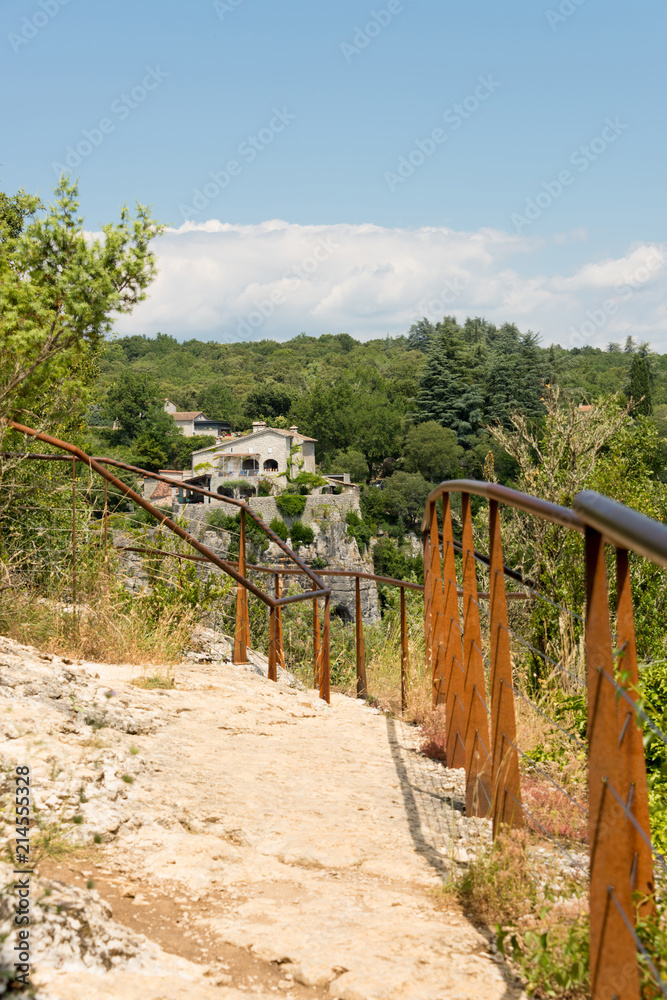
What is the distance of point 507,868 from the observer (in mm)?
2033

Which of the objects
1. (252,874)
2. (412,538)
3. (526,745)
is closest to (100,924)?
(252,874)

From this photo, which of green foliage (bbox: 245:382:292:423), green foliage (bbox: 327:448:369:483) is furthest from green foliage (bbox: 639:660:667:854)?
green foliage (bbox: 245:382:292:423)

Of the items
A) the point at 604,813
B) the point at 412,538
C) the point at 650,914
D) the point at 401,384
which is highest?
the point at 401,384

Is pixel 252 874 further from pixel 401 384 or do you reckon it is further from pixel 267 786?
pixel 401 384

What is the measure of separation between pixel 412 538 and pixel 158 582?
47.0 metres

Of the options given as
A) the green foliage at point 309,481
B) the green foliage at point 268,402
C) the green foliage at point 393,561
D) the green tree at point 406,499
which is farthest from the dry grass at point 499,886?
the green foliage at point 268,402

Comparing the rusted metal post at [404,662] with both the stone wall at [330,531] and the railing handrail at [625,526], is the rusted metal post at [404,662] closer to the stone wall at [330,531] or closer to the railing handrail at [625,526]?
the railing handrail at [625,526]

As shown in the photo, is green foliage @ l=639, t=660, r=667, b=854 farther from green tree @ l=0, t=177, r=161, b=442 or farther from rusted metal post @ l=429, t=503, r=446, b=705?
green tree @ l=0, t=177, r=161, b=442

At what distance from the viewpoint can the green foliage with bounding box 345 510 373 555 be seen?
4519 cm

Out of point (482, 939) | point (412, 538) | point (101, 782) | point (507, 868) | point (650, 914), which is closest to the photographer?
point (650, 914)

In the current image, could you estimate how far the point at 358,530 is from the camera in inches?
1807

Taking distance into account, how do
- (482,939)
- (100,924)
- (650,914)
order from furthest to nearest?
(482,939) → (100,924) → (650,914)

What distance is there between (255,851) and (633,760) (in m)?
1.30

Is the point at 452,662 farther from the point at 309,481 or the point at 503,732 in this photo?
the point at 309,481
